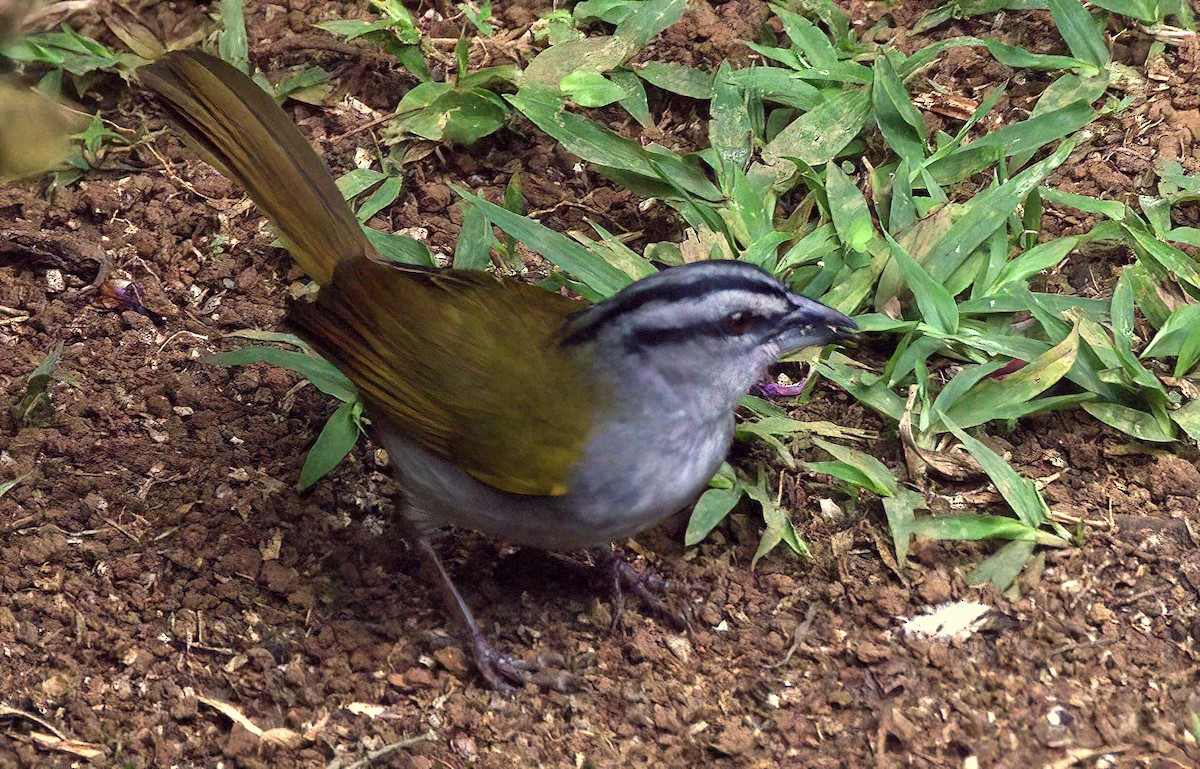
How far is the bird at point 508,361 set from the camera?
3.99 meters

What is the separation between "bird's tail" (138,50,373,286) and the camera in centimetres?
453

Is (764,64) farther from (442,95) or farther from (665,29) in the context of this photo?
(442,95)

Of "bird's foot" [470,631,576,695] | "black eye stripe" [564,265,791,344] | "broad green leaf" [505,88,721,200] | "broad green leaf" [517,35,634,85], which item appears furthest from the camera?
"broad green leaf" [517,35,634,85]

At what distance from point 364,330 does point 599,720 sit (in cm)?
153

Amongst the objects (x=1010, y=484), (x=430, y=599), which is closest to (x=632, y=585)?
(x=430, y=599)

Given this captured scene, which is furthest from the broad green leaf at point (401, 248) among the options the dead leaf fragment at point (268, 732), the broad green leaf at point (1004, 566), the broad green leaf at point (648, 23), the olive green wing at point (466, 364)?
the broad green leaf at point (1004, 566)

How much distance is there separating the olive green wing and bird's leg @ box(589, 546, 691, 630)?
2.43 ft

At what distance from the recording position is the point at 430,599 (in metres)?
4.65

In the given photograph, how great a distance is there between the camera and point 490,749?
13.5 feet

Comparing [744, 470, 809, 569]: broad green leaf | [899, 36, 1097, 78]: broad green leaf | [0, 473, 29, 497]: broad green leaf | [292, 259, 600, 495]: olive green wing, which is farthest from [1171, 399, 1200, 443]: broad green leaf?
[0, 473, 29, 497]: broad green leaf

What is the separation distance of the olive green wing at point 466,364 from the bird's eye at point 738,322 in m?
0.48

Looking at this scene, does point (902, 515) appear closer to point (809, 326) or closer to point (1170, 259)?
point (809, 326)

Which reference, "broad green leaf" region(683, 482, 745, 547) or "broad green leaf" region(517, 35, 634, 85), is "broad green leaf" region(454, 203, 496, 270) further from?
"broad green leaf" region(683, 482, 745, 547)

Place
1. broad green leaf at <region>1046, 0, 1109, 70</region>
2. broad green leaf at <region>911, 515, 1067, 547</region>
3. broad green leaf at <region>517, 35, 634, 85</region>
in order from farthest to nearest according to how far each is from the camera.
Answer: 1. broad green leaf at <region>517, 35, 634, 85</region>
2. broad green leaf at <region>1046, 0, 1109, 70</region>
3. broad green leaf at <region>911, 515, 1067, 547</region>
